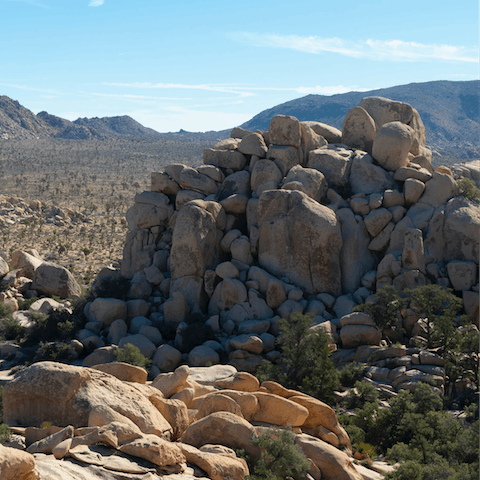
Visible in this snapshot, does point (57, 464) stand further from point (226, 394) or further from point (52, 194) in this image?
point (52, 194)

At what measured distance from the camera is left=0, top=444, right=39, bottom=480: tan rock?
31.4ft

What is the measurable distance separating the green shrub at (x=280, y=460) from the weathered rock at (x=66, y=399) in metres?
2.85

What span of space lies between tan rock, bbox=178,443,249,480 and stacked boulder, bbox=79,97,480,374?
1358 centimetres

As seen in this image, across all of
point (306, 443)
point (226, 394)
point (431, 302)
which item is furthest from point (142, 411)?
point (431, 302)

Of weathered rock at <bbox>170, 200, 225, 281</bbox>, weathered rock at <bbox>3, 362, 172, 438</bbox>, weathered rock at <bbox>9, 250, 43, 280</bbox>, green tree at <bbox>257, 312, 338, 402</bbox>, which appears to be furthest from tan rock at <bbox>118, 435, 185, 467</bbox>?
weathered rock at <bbox>9, 250, 43, 280</bbox>

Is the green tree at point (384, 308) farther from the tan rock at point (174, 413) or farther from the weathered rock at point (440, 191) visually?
the tan rock at point (174, 413)

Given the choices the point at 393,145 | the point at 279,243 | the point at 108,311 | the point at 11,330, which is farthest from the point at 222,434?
the point at 393,145

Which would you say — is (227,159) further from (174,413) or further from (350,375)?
(174,413)

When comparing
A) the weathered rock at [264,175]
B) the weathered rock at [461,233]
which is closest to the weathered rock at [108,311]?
the weathered rock at [264,175]

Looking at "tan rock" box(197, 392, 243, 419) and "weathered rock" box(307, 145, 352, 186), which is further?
"weathered rock" box(307, 145, 352, 186)

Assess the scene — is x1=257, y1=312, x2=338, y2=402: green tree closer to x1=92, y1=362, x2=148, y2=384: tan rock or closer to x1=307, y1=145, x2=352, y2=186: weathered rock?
x1=92, y1=362, x2=148, y2=384: tan rock

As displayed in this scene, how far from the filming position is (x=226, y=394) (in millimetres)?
17516

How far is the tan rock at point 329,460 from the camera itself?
14.6 meters

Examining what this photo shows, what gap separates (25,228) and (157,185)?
32.9 m
